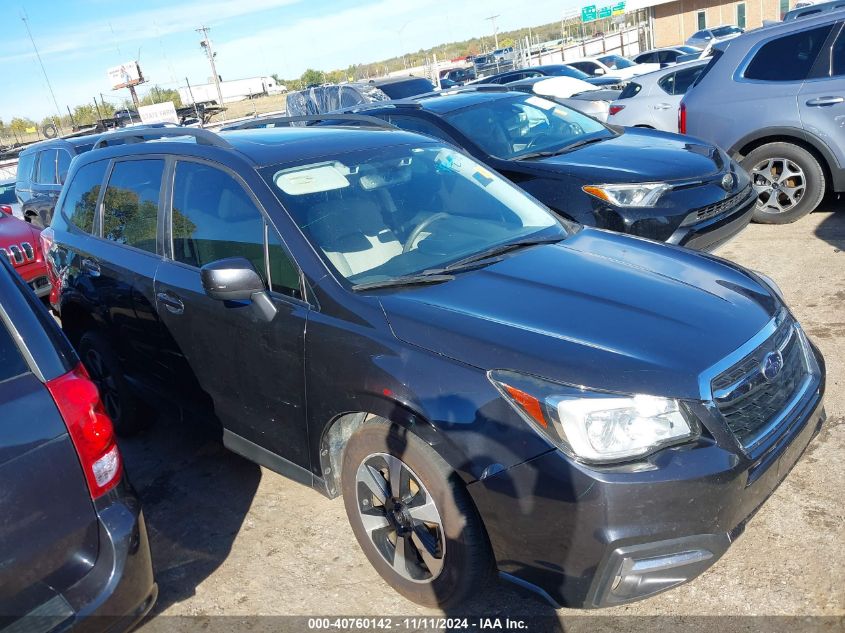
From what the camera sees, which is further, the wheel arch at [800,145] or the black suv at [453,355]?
the wheel arch at [800,145]

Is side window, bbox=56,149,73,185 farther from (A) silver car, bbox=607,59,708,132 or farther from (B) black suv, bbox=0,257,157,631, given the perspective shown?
(B) black suv, bbox=0,257,157,631

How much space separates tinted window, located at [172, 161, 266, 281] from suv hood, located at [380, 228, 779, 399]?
0.84 meters

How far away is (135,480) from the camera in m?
4.18

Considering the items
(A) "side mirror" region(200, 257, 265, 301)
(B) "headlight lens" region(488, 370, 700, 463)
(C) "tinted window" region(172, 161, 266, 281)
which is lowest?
(B) "headlight lens" region(488, 370, 700, 463)

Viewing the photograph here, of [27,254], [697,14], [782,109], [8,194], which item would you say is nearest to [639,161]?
[782,109]

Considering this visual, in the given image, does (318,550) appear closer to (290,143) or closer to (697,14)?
(290,143)

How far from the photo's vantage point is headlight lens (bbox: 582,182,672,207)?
538 cm

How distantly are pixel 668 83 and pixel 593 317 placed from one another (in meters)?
8.20

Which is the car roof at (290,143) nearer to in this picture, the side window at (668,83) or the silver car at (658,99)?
the silver car at (658,99)

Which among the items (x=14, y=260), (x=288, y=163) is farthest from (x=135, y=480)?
(x=14, y=260)

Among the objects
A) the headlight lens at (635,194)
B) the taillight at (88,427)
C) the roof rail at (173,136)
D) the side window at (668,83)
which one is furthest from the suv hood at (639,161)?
the taillight at (88,427)

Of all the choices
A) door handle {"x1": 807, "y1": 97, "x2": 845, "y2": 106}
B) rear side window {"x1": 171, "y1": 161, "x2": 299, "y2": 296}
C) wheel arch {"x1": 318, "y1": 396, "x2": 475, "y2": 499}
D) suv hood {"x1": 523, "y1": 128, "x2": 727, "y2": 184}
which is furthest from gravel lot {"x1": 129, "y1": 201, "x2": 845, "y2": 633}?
door handle {"x1": 807, "y1": 97, "x2": 845, "y2": 106}

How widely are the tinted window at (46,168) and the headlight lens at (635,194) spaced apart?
8.21 meters

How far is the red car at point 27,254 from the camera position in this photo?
→ 23.9 feet
